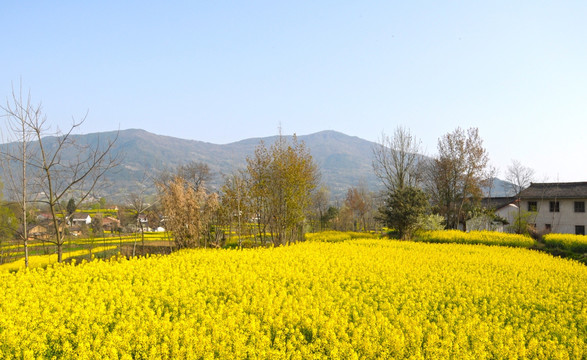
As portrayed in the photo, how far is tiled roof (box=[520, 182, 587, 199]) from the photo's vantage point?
39281mm

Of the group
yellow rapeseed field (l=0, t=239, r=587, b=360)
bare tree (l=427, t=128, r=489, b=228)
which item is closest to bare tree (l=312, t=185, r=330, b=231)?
bare tree (l=427, t=128, r=489, b=228)

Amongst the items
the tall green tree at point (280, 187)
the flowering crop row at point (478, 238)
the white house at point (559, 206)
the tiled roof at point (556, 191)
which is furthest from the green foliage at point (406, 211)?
the tiled roof at point (556, 191)

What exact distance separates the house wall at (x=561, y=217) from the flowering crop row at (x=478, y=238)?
15677 millimetres

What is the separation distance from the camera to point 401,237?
29328 millimetres

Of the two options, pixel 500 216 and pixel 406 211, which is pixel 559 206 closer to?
pixel 500 216

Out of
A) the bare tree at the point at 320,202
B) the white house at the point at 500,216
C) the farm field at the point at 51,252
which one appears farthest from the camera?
the bare tree at the point at 320,202

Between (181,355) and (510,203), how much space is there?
48591mm

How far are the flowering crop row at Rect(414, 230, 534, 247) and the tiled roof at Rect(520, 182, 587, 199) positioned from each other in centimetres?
1769

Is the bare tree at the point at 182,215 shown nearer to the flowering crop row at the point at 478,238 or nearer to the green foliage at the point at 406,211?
the green foliage at the point at 406,211

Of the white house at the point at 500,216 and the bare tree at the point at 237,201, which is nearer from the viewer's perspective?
the bare tree at the point at 237,201

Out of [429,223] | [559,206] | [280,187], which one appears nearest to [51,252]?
[280,187]

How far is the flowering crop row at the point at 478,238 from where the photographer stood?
24.7 m

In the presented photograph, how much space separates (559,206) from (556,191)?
1.53m

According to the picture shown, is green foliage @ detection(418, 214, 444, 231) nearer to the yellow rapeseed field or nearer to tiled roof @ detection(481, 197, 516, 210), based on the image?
tiled roof @ detection(481, 197, 516, 210)
